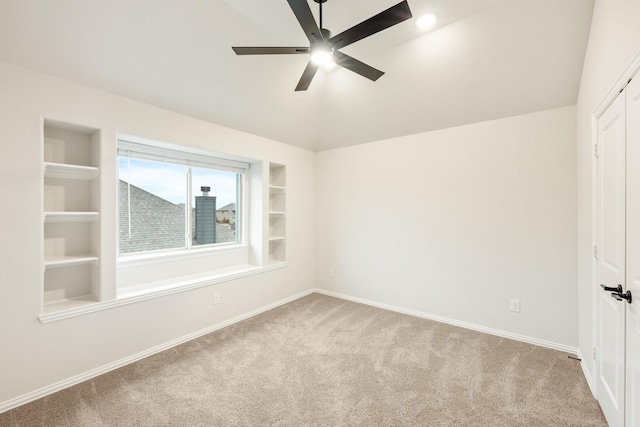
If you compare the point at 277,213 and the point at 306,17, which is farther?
the point at 277,213

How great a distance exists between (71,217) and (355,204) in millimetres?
3256

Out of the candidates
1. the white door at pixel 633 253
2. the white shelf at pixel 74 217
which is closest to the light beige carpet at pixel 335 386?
the white door at pixel 633 253

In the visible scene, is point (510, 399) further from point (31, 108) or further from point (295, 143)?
point (31, 108)

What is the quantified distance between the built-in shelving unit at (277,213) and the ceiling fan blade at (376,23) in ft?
8.16

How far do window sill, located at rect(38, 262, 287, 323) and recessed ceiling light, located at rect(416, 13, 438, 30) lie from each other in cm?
327

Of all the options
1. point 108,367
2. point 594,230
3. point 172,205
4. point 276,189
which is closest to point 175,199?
point 172,205

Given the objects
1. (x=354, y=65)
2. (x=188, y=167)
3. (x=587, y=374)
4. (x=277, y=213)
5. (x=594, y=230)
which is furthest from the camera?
(x=277, y=213)

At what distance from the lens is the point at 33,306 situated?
6.66ft

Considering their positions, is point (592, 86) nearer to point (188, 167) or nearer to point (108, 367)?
point (188, 167)

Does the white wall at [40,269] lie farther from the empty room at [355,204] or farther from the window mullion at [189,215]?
the window mullion at [189,215]

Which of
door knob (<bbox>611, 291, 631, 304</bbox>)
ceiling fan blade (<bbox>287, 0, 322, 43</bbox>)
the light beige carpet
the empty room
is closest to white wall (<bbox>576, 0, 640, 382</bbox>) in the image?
the empty room

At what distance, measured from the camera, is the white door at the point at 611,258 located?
60.3 inches

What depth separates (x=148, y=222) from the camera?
316 centimetres

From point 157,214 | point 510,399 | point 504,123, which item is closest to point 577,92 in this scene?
point 504,123
